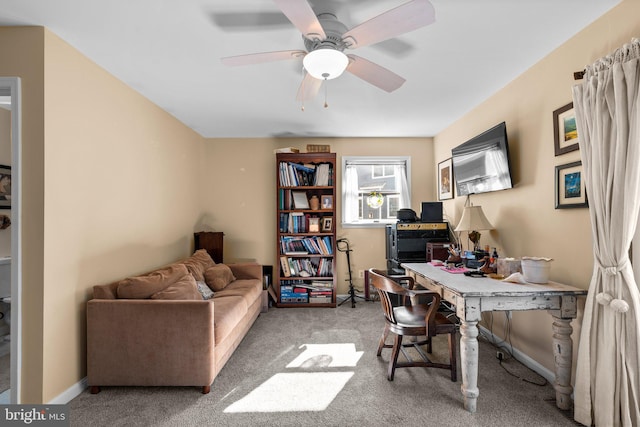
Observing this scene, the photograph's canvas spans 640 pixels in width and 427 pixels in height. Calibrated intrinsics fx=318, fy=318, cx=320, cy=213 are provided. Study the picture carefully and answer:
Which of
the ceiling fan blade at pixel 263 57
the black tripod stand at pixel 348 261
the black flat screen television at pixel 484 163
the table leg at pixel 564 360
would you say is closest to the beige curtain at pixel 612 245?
the table leg at pixel 564 360

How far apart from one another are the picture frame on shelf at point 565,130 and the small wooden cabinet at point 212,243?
12.5 feet

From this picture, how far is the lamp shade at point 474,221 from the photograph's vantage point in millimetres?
2934

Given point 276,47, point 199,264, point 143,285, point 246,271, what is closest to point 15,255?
point 143,285

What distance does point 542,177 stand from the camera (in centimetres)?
249

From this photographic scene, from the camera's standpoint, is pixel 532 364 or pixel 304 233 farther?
pixel 304 233

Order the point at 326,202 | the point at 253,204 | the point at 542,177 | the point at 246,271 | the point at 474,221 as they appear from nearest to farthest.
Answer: the point at 542,177, the point at 474,221, the point at 246,271, the point at 326,202, the point at 253,204

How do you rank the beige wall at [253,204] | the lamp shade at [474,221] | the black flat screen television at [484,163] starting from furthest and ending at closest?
the beige wall at [253,204] → the lamp shade at [474,221] → the black flat screen television at [484,163]

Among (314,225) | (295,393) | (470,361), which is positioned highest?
(314,225)

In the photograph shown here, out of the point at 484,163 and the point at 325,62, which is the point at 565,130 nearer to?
the point at 484,163

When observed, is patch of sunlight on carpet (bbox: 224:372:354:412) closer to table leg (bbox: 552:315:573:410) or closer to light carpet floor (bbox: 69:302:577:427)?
light carpet floor (bbox: 69:302:577:427)

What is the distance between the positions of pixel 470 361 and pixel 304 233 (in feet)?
9.37

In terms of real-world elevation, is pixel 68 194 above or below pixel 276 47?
below

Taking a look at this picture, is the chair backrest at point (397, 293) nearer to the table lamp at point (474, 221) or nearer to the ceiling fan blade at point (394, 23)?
the table lamp at point (474, 221)

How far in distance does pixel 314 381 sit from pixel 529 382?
1.58 meters
